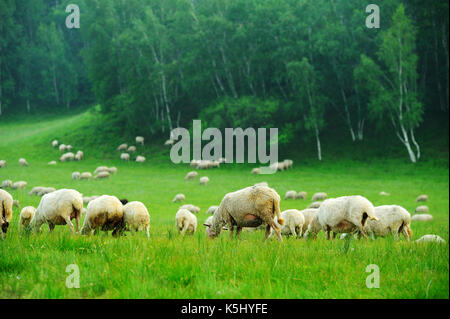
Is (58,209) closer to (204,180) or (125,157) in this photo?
(204,180)

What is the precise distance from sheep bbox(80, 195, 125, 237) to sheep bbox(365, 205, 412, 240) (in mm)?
7131

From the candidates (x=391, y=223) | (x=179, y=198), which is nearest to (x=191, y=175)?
(x=179, y=198)

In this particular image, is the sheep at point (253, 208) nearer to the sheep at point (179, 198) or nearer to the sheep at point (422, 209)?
the sheep at point (179, 198)

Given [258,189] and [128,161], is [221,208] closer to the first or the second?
[258,189]

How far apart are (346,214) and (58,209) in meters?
7.07

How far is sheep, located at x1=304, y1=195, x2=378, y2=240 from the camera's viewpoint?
32.3ft

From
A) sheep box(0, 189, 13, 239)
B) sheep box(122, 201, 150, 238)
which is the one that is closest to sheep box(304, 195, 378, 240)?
sheep box(122, 201, 150, 238)

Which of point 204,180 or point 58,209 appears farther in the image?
point 204,180

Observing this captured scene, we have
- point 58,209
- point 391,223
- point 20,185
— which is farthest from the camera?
point 20,185

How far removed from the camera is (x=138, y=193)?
15.0 metres

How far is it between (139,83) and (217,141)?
12651 mm

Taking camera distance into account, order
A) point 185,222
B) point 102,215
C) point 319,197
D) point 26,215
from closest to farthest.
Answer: point 102,215
point 26,215
point 185,222
point 319,197

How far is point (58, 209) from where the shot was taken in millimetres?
9445
